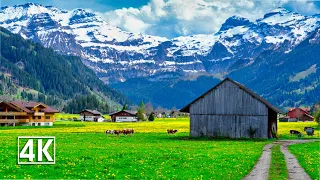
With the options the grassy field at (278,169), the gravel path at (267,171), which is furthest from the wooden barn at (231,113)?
the gravel path at (267,171)

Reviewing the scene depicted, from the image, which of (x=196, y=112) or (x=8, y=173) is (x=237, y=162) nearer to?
(x=8, y=173)

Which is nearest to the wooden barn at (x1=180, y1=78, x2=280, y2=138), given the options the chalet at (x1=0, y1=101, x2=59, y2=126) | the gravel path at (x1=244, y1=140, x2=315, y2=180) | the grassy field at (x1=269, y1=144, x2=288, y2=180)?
the grassy field at (x1=269, y1=144, x2=288, y2=180)

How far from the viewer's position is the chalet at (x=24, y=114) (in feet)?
566

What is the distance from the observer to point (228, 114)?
89688 millimetres

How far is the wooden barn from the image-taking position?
287 feet

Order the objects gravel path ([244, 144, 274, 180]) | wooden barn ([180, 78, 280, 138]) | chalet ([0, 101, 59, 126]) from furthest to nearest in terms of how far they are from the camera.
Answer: chalet ([0, 101, 59, 126]) → wooden barn ([180, 78, 280, 138]) → gravel path ([244, 144, 274, 180])

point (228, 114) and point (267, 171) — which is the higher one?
point (228, 114)

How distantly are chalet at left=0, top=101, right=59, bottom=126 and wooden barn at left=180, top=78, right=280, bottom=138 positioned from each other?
325 feet

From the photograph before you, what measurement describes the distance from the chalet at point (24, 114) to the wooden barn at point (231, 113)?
99104mm

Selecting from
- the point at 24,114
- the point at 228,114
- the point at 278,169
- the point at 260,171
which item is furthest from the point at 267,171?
the point at 24,114

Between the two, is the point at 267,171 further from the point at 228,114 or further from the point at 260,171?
the point at 228,114

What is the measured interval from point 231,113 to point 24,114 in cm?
11070

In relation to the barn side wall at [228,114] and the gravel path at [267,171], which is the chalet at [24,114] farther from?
the gravel path at [267,171]

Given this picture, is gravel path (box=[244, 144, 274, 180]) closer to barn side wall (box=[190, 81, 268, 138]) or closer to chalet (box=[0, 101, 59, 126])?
barn side wall (box=[190, 81, 268, 138])
